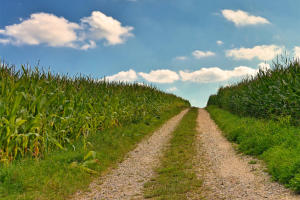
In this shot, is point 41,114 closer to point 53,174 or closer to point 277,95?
point 53,174

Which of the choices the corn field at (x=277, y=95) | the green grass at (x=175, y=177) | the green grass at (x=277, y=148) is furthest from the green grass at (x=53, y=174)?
the corn field at (x=277, y=95)

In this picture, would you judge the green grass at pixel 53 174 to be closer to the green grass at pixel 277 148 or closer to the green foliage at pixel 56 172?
the green foliage at pixel 56 172

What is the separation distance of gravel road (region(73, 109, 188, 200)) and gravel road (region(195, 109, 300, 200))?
1728 mm

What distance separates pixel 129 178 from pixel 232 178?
3069mm

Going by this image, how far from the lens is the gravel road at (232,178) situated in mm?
6137

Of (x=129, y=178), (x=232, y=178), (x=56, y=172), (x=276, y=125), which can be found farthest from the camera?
(x=276, y=125)

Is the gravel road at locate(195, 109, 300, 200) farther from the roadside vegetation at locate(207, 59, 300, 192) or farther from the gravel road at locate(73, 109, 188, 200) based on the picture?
the gravel road at locate(73, 109, 188, 200)

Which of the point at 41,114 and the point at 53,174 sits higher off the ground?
the point at 41,114

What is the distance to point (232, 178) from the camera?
7523mm

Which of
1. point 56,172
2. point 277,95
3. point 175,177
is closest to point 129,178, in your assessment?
point 175,177

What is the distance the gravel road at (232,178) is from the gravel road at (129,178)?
1.73 m

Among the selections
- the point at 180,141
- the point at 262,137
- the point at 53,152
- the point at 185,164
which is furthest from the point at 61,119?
the point at 262,137

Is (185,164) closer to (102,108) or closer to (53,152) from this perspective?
(53,152)

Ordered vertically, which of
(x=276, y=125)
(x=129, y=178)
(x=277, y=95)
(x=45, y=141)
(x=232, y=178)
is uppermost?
(x=277, y=95)
